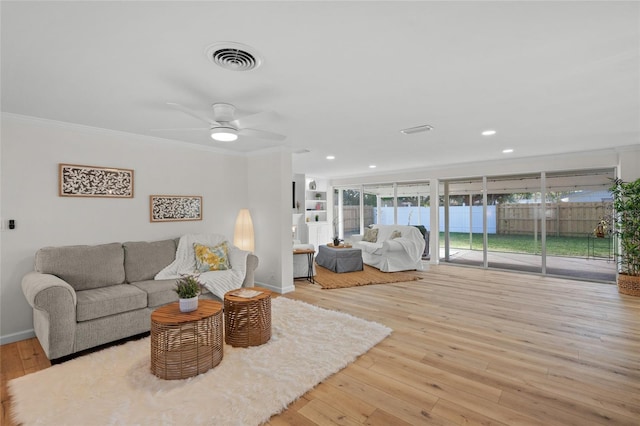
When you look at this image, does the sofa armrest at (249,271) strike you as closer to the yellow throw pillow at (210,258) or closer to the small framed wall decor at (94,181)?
the yellow throw pillow at (210,258)

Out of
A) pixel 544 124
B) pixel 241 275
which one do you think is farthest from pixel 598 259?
pixel 241 275

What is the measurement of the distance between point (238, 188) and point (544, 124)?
4472mm

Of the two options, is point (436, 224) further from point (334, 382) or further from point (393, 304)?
point (334, 382)

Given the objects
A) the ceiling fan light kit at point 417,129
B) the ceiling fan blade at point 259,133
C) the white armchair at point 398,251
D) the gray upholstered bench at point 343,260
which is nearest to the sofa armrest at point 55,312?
the ceiling fan blade at point 259,133

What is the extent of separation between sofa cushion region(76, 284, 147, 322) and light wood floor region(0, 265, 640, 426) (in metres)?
0.56

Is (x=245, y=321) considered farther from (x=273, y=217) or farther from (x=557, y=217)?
(x=557, y=217)

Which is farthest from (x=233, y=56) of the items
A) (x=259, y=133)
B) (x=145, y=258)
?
(x=145, y=258)

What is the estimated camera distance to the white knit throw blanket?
3.65m

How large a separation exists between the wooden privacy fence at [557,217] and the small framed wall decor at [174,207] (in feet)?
20.2

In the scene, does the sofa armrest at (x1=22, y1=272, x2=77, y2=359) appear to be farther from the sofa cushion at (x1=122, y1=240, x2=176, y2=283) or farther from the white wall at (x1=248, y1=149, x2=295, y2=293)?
the white wall at (x1=248, y1=149, x2=295, y2=293)

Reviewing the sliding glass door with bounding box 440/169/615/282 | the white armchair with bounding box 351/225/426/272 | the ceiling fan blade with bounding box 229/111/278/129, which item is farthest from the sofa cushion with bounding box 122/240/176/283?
the sliding glass door with bounding box 440/169/615/282

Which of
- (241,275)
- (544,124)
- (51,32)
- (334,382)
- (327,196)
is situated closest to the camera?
(51,32)

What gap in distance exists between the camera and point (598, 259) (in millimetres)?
5742

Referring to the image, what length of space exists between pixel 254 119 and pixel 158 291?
214 cm
